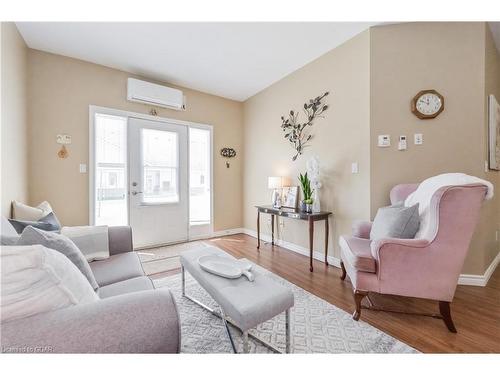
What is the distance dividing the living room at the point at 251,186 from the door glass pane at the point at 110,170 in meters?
0.03

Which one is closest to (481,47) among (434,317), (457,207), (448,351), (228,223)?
(457,207)

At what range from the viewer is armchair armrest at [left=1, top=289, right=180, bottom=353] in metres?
0.63

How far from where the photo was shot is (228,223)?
13.6 ft

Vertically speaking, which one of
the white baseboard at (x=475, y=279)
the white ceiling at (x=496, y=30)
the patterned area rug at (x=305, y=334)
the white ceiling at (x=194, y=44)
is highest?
the white ceiling at (x=194, y=44)

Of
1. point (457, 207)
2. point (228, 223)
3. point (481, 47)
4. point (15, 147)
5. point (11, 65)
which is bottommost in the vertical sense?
point (228, 223)

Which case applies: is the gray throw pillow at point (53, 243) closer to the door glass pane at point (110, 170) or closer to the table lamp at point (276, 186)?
the door glass pane at point (110, 170)

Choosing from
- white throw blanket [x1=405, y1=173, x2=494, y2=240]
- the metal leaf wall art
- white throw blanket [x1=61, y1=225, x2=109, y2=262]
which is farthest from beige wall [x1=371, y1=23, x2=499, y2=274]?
white throw blanket [x1=61, y1=225, x2=109, y2=262]

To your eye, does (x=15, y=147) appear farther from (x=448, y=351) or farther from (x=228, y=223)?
(x=448, y=351)

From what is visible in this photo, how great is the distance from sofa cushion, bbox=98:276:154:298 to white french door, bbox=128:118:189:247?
82.3 inches

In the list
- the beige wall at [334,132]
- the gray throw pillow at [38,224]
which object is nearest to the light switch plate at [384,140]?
the beige wall at [334,132]

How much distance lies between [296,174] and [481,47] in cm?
220

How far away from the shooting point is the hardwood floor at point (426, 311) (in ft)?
4.41

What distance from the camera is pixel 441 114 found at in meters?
2.14

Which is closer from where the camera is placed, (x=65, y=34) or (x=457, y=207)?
(x=457, y=207)
